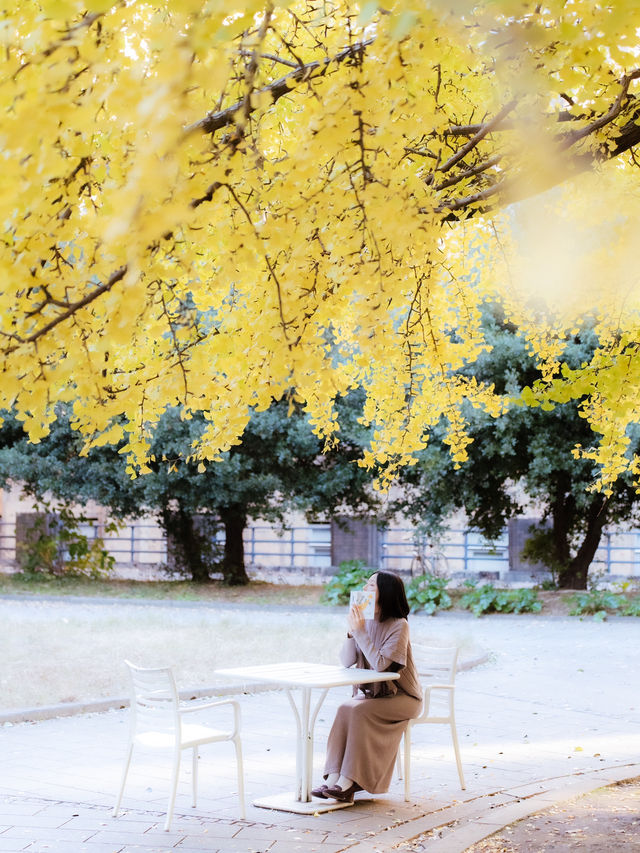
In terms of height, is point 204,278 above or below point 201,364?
above

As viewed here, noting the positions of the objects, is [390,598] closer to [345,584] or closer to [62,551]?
[345,584]

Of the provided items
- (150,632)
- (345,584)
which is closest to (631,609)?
(345,584)

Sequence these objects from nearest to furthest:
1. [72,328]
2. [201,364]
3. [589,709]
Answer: [72,328]
[201,364]
[589,709]

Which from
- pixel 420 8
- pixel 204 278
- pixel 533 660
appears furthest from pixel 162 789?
pixel 533 660

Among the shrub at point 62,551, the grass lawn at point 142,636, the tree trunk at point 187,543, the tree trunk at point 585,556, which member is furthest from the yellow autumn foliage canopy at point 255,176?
the shrub at point 62,551

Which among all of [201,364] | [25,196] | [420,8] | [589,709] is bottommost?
[589,709]

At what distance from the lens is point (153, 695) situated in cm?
520

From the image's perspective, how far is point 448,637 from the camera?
1316cm

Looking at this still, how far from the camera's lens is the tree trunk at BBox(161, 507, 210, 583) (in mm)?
21422

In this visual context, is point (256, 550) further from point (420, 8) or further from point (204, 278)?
point (420, 8)

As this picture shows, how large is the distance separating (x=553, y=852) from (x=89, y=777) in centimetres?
292

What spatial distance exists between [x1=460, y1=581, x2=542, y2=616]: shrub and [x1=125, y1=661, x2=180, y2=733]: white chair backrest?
1181 centimetres

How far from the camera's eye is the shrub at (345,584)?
17828 millimetres

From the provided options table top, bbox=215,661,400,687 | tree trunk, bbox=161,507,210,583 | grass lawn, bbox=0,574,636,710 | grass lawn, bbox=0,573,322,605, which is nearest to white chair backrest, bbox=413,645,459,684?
table top, bbox=215,661,400,687
